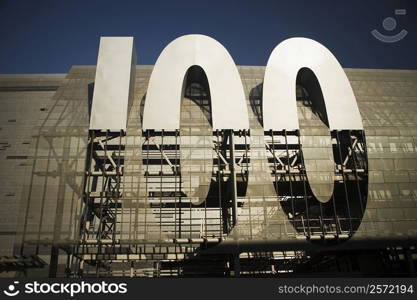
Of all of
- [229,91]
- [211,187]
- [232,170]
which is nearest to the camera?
[232,170]

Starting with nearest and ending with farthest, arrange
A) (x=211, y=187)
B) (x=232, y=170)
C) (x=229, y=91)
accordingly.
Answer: (x=232, y=170), (x=229, y=91), (x=211, y=187)

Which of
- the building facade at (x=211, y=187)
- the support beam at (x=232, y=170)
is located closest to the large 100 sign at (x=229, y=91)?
the building facade at (x=211, y=187)

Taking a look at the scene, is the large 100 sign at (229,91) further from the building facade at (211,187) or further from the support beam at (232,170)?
the support beam at (232,170)

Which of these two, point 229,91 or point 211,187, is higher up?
point 229,91

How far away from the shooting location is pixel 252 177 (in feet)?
49.9

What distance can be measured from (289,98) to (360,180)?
5.04 metres

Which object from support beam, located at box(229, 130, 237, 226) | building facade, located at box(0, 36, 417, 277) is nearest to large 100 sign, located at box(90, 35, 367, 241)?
building facade, located at box(0, 36, 417, 277)

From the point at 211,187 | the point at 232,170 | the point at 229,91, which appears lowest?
the point at 211,187

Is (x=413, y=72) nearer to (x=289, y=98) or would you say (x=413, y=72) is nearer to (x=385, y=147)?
(x=385, y=147)

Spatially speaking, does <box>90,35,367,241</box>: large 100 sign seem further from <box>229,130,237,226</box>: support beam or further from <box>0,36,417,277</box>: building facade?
<box>229,130,237,226</box>: support beam

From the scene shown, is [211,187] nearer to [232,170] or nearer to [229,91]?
[232,170]

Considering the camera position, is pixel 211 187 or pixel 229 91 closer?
pixel 229 91

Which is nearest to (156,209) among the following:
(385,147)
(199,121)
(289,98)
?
(199,121)

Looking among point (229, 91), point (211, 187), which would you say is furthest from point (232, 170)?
point (229, 91)
